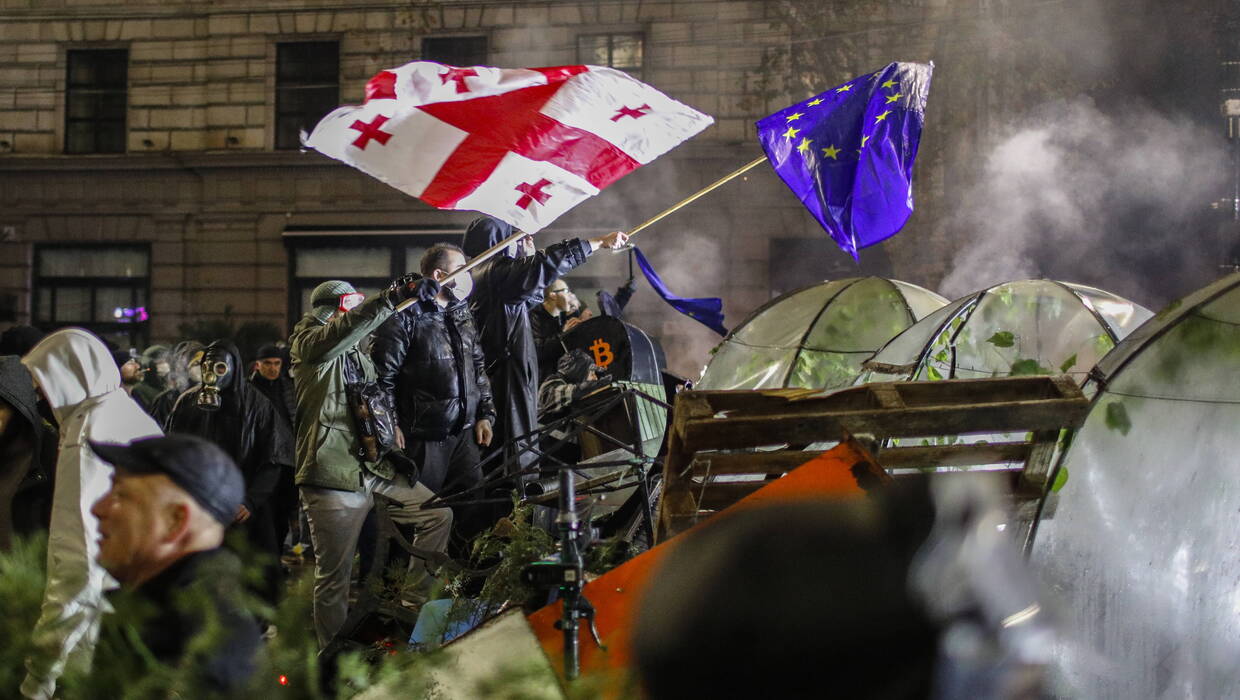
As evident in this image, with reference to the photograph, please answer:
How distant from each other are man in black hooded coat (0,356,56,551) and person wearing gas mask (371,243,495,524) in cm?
241

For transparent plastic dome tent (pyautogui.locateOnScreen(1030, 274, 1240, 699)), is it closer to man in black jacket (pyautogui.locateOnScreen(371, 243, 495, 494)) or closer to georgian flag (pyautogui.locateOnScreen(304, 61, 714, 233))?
georgian flag (pyautogui.locateOnScreen(304, 61, 714, 233))

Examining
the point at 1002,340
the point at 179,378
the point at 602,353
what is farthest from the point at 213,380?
the point at 1002,340

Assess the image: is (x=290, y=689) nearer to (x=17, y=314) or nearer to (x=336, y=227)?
(x=336, y=227)

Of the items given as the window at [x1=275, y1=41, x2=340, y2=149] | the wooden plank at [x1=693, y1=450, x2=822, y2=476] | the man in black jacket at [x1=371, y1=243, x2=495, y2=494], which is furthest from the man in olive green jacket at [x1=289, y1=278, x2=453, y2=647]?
the window at [x1=275, y1=41, x2=340, y2=149]

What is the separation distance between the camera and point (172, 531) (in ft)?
8.52

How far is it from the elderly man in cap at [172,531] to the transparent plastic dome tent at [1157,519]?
100 inches

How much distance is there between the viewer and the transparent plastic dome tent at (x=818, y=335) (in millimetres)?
8195

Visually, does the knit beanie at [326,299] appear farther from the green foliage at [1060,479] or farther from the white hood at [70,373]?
the green foliage at [1060,479]

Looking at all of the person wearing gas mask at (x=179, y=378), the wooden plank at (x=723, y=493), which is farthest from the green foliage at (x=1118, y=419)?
the person wearing gas mask at (x=179, y=378)

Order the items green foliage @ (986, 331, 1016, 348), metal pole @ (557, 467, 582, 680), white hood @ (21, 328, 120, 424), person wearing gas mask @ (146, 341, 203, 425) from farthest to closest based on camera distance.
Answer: person wearing gas mask @ (146, 341, 203, 425), green foliage @ (986, 331, 1016, 348), white hood @ (21, 328, 120, 424), metal pole @ (557, 467, 582, 680)

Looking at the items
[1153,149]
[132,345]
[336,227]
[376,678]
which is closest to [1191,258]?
[1153,149]

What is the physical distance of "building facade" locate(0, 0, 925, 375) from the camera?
20.0 meters

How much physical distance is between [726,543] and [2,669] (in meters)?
1.20

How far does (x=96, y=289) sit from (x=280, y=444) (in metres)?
16.3
